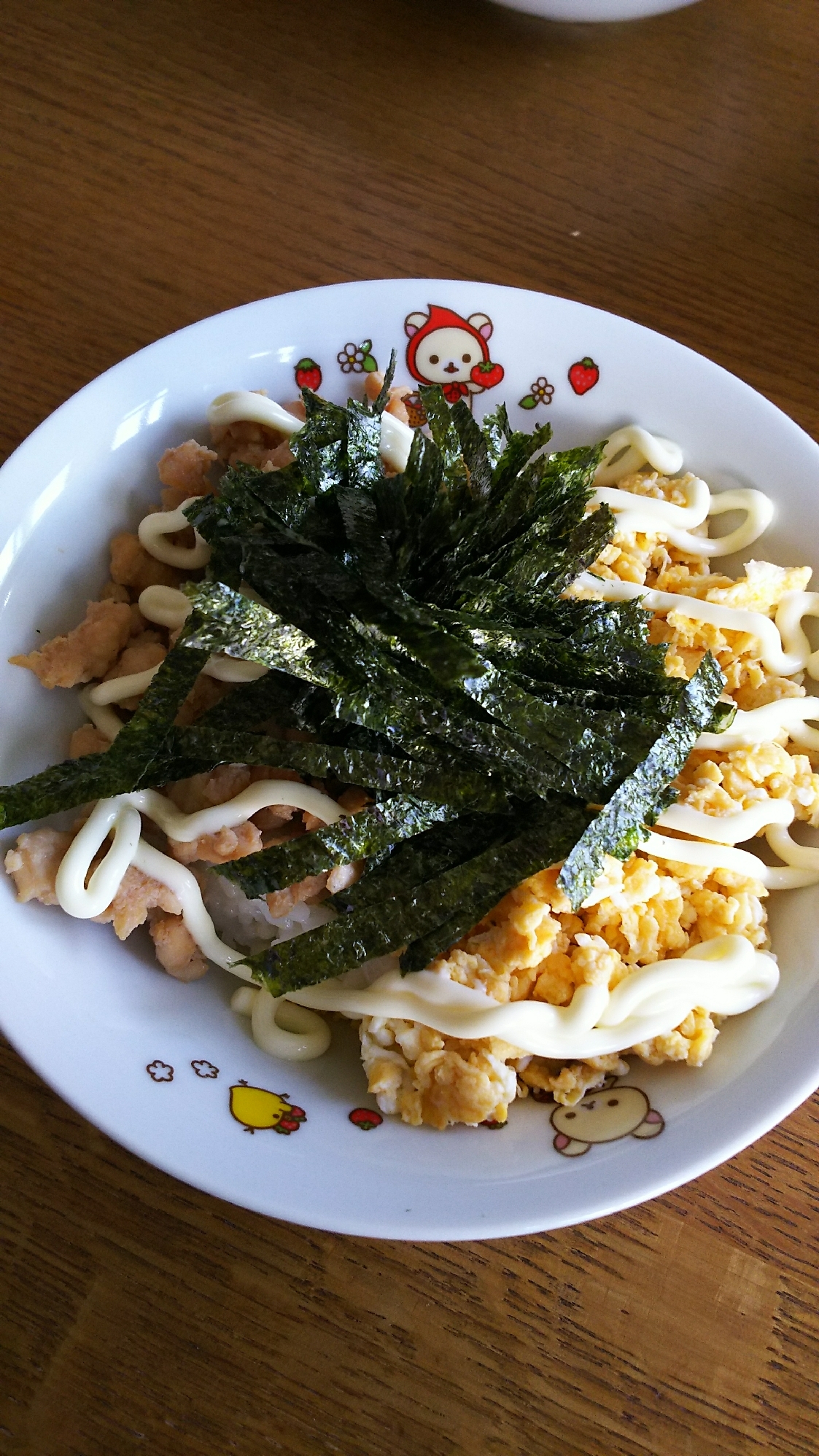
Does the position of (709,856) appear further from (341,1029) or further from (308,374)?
(308,374)

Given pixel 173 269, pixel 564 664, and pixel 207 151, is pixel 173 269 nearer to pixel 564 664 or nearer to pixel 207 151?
pixel 207 151

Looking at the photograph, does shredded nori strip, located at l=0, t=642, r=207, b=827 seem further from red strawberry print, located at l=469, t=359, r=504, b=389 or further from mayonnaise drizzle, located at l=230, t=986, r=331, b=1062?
red strawberry print, located at l=469, t=359, r=504, b=389

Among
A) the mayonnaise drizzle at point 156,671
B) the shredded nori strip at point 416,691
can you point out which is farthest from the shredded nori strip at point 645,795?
the mayonnaise drizzle at point 156,671

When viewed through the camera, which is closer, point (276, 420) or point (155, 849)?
point (155, 849)

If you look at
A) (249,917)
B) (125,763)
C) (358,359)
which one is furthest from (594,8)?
(249,917)

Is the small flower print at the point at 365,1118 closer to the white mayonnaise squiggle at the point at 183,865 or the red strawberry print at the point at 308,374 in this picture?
the white mayonnaise squiggle at the point at 183,865

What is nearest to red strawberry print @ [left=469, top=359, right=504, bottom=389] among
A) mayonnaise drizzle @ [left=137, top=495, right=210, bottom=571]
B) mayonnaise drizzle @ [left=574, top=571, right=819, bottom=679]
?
mayonnaise drizzle @ [left=574, top=571, right=819, bottom=679]

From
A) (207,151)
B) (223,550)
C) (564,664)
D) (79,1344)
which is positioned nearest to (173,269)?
(207,151)
